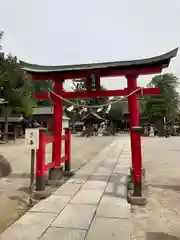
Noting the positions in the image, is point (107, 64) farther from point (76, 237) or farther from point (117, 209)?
point (76, 237)

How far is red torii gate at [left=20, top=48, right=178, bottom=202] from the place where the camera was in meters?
6.57

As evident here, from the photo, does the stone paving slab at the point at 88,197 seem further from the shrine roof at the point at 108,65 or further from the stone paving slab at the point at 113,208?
the shrine roof at the point at 108,65

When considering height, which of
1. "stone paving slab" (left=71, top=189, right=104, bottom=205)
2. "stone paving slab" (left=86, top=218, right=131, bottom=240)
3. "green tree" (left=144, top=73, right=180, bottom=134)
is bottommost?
"stone paving slab" (left=86, top=218, right=131, bottom=240)

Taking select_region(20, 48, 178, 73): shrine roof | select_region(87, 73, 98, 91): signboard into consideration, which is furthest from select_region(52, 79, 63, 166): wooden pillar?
select_region(87, 73, 98, 91): signboard

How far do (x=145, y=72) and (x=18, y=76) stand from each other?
2192 cm

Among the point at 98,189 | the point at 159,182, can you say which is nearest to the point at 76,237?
the point at 98,189

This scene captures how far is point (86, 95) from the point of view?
301 inches

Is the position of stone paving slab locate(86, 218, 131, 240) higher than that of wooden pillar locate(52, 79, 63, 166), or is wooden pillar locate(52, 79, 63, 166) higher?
wooden pillar locate(52, 79, 63, 166)

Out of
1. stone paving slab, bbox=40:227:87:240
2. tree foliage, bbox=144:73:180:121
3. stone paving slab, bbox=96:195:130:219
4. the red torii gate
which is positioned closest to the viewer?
stone paving slab, bbox=40:227:87:240

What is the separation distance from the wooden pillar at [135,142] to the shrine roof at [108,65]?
1.25 feet

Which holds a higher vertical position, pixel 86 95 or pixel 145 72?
pixel 145 72

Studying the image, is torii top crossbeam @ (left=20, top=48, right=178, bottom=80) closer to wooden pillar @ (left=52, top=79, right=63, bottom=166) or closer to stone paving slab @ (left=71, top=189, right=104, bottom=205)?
wooden pillar @ (left=52, top=79, right=63, bottom=166)

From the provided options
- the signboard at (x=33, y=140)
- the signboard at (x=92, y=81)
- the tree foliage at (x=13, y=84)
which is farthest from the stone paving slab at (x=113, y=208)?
the tree foliage at (x=13, y=84)

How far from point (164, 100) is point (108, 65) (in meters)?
37.1
